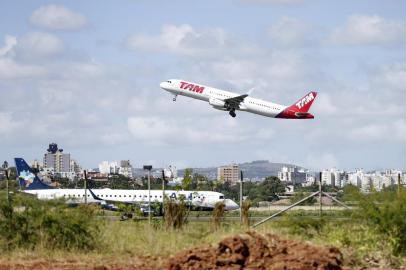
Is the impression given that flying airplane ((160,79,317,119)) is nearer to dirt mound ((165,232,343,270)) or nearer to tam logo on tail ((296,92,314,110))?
tam logo on tail ((296,92,314,110))

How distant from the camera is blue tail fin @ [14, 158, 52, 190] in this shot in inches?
3132

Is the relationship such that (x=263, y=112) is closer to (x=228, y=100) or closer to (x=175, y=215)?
(x=228, y=100)

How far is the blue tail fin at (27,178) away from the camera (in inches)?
3132

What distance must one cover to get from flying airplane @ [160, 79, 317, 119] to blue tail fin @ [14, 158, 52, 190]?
53.9 feet

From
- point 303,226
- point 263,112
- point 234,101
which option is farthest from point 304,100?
point 303,226

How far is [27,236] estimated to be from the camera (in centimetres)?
1847

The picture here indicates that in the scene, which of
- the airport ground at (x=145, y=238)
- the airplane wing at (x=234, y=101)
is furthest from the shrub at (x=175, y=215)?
the airplane wing at (x=234, y=101)

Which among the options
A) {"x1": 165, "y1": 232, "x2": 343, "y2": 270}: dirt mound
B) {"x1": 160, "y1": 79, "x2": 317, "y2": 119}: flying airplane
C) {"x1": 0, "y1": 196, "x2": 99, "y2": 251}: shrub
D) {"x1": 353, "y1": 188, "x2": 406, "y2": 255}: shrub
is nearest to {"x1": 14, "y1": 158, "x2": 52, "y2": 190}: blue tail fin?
{"x1": 160, "y1": 79, "x2": 317, "y2": 119}: flying airplane

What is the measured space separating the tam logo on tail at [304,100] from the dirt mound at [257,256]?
283 ft

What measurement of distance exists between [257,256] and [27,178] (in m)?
69.5

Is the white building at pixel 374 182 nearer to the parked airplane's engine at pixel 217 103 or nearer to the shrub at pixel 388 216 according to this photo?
the shrub at pixel 388 216

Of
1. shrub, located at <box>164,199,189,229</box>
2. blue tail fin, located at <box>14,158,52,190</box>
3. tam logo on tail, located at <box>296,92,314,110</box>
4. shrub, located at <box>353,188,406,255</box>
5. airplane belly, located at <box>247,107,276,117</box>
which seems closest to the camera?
shrub, located at <box>353,188,406,255</box>

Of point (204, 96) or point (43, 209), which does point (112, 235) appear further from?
point (204, 96)

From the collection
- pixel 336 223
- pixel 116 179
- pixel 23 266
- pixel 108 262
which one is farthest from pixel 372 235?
pixel 116 179
